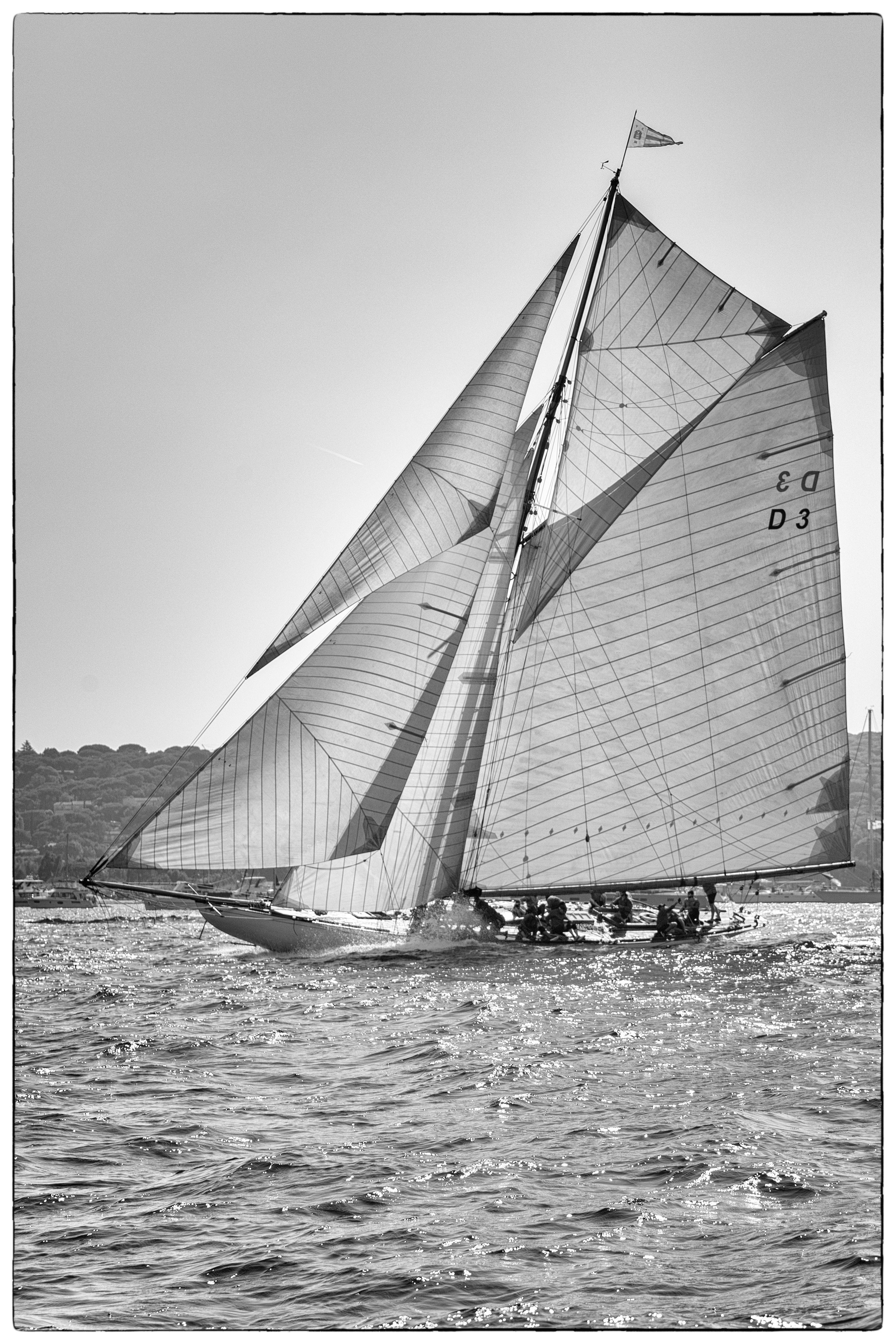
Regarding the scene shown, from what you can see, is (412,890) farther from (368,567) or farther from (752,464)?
(752,464)

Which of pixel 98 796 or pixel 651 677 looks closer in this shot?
pixel 98 796

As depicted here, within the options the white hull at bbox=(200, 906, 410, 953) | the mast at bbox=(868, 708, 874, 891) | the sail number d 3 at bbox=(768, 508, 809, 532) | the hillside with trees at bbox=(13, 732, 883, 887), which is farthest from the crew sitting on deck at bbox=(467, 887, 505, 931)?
the mast at bbox=(868, 708, 874, 891)

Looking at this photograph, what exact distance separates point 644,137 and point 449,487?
Result: 26.8 feet

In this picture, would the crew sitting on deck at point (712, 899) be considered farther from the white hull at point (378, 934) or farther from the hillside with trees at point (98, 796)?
the hillside with trees at point (98, 796)

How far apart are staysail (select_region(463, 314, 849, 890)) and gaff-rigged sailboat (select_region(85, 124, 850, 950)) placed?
0.12 ft

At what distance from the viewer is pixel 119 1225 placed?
6934 millimetres

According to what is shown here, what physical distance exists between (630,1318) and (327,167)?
7.60 meters

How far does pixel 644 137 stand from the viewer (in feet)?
30.3

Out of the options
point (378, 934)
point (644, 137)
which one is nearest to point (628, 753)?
point (378, 934)

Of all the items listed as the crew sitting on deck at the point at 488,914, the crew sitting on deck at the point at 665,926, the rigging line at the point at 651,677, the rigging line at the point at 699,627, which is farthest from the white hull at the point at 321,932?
the rigging line at the point at 699,627

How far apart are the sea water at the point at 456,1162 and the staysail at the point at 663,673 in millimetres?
4704

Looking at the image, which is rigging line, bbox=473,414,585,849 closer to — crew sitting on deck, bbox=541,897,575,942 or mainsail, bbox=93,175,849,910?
mainsail, bbox=93,175,849,910

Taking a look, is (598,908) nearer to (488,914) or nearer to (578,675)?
(488,914)
